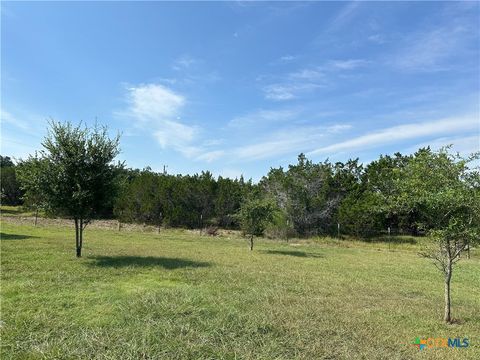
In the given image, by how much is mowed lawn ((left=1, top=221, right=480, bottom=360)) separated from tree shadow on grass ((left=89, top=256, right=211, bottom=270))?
129mm

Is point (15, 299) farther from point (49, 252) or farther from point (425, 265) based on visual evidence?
point (425, 265)

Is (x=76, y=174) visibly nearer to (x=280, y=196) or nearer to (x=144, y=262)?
(x=144, y=262)

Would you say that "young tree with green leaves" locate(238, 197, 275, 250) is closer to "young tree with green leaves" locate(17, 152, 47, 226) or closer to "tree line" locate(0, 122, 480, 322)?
"tree line" locate(0, 122, 480, 322)

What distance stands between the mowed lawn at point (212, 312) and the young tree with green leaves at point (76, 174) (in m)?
1.84

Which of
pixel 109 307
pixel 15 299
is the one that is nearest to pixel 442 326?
pixel 109 307

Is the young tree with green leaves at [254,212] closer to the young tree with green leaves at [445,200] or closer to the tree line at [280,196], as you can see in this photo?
the tree line at [280,196]

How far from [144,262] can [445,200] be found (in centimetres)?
951

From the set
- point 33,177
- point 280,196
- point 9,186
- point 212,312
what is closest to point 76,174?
point 33,177

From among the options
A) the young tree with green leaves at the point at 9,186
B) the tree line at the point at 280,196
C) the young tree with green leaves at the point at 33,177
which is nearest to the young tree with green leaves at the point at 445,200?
the tree line at the point at 280,196

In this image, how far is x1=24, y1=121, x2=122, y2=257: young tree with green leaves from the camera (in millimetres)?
12656

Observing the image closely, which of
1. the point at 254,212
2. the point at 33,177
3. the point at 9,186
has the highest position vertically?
the point at 9,186

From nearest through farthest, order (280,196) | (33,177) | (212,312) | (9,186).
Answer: (212,312) < (33,177) < (280,196) < (9,186)

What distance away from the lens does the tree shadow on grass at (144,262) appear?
471 inches

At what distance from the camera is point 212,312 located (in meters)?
6.56
